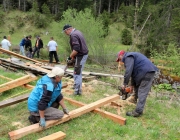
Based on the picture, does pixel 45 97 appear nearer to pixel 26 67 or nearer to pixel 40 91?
pixel 40 91

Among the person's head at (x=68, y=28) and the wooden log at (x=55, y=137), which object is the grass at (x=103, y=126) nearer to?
the wooden log at (x=55, y=137)

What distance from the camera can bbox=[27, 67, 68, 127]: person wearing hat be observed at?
3.71m

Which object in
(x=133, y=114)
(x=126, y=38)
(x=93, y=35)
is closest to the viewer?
(x=133, y=114)

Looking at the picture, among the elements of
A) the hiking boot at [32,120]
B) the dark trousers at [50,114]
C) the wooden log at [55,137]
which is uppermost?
the dark trousers at [50,114]

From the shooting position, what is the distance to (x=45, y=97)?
3.70 m

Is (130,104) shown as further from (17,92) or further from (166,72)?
(166,72)

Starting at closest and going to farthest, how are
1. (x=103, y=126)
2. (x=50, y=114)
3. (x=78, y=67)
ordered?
(x=50, y=114) < (x=103, y=126) < (x=78, y=67)

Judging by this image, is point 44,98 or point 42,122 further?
point 42,122

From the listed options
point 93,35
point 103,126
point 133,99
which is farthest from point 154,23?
point 103,126

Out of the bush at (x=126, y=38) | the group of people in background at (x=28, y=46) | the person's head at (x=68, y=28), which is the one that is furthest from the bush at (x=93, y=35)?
the bush at (x=126, y=38)

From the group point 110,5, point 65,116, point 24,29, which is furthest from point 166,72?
point 110,5

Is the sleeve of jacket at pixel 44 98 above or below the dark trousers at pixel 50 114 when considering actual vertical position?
above

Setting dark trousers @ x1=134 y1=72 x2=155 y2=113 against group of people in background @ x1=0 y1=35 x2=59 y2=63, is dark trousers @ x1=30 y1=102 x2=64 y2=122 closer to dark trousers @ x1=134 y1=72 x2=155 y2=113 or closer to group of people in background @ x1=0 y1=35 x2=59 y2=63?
dark trousers @ x1=134 y1=72 x2=155 y2=113

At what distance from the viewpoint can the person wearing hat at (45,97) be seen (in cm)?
371
